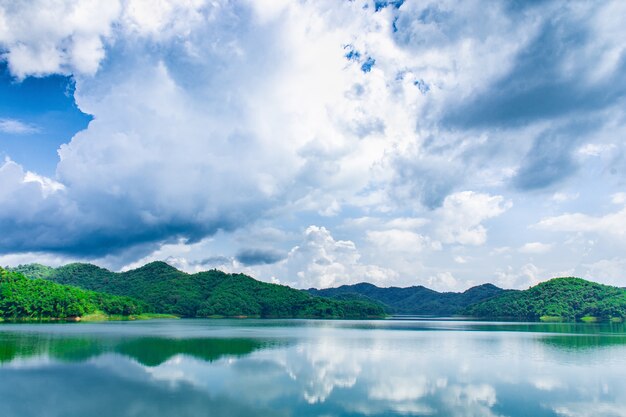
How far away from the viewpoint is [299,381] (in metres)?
31.5

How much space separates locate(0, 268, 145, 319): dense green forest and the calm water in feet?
227

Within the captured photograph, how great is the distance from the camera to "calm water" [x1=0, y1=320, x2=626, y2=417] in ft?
78.1

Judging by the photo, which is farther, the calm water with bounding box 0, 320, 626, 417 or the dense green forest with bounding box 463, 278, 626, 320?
→ the dense green forest with bounding box 463, 278, 626, 320

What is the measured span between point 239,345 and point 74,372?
22.9 meters

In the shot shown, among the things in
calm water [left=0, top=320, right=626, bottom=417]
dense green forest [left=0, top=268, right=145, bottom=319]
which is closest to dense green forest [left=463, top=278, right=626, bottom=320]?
calm water [left=0, top=320, right=626, bottom=417]

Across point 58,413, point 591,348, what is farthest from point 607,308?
point 58,413

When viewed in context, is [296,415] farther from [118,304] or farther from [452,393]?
[118,304]

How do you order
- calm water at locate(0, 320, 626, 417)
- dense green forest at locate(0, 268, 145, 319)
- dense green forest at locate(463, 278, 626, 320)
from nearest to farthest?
calm water at locate(0, 320, 626, 417) → dense green forest at locate(0, 268, 145, 319) → dense green forest at locate(463, 278, 626, 320)

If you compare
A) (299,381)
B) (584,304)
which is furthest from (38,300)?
(584,304)

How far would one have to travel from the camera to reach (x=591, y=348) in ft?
178

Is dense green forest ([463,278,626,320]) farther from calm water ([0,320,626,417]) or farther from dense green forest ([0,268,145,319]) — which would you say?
dense green forest ([0,268,145,319])

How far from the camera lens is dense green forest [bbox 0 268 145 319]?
106875mm

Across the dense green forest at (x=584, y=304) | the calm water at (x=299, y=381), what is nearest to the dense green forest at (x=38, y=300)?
the calm water at (x=299, y=381)

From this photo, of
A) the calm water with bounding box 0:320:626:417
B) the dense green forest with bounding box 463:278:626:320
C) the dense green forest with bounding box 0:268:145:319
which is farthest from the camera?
the dense green forest with bounding box 463:278:626:320
